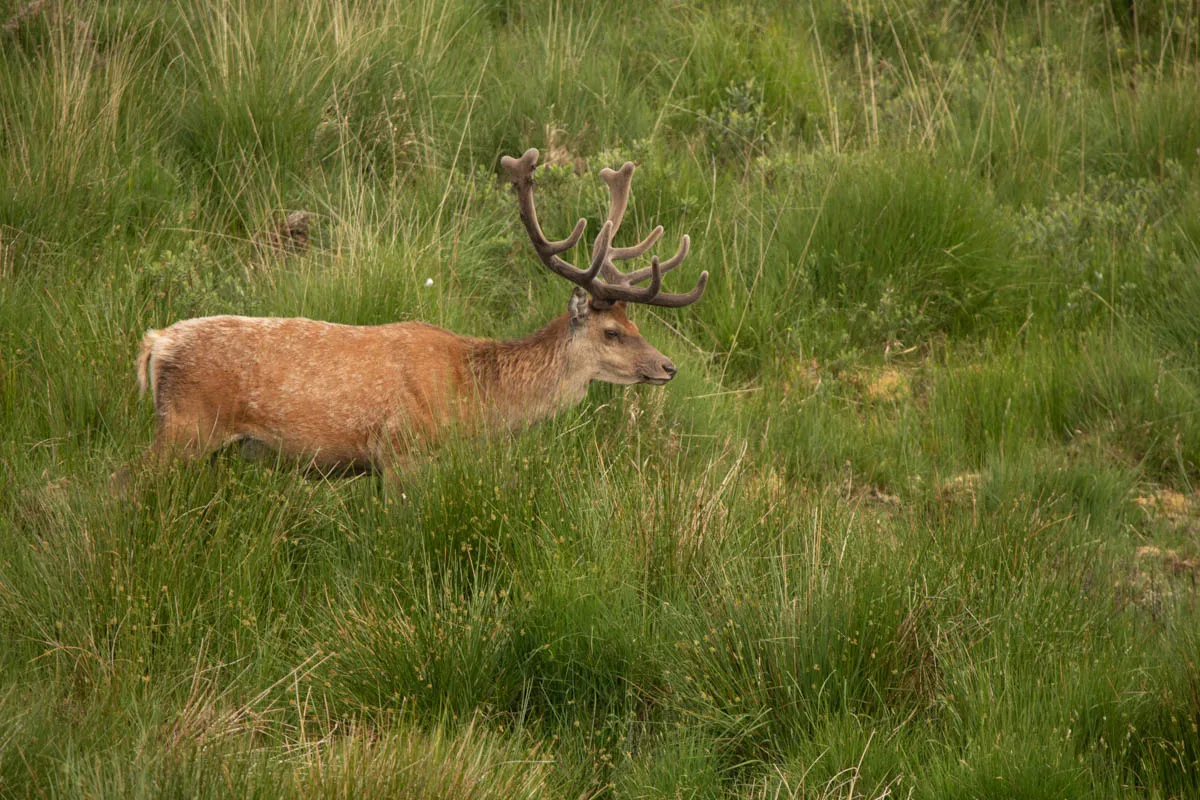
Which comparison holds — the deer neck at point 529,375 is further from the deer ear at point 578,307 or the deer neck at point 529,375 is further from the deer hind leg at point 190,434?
the deer hind leg at point 190,434

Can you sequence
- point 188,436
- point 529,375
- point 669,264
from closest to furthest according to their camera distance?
point 188,436, point 529,375, point 669,264

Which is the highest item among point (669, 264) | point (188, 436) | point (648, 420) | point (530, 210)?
point (530, 210)

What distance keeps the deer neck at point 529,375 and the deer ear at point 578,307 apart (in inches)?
2.8

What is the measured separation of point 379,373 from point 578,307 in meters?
1.07

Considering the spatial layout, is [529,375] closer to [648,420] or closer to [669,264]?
[648,420]

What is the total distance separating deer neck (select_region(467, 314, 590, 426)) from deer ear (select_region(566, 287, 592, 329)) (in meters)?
0.07

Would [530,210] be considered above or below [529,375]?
above

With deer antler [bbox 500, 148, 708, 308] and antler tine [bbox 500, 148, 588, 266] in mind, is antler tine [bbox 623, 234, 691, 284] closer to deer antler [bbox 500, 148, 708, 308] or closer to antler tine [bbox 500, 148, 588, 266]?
deer antler [bbox 500, 148, 708, 308]

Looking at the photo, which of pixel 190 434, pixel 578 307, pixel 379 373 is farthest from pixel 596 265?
pixel 190 434

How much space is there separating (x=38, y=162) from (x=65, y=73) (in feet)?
2.32

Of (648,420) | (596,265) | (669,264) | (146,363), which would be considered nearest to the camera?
(146,363)

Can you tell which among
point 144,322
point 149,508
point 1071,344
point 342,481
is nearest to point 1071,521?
point 1071,344

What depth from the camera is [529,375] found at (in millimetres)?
7082

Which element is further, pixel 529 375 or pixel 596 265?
pixel 529 375
